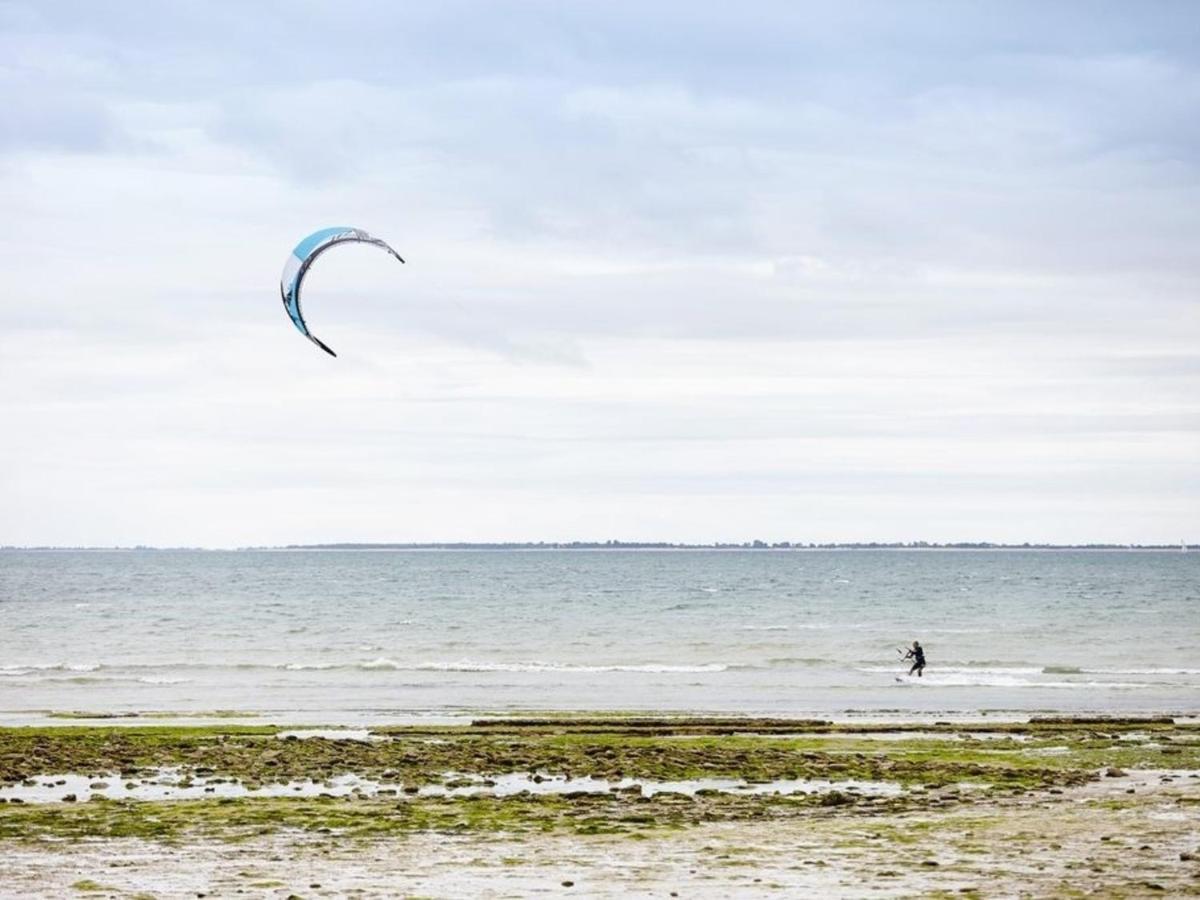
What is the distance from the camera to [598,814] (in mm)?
18703

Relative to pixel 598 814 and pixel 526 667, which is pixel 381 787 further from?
pixel 526 667

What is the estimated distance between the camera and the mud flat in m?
14.4

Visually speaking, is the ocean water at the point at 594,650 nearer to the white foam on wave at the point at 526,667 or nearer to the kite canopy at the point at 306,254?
the white foam on wave at the point at 526,667

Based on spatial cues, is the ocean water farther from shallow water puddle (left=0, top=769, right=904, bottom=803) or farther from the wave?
shallow water puddle (left=0, top=769, right=904, bottom=803)

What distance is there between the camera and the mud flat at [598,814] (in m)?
14.4

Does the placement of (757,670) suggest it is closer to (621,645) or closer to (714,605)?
(621,645)

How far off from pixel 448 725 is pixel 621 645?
109 ft

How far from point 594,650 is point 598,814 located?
146 ft

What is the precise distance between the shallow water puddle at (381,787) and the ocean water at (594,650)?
12791 millimetres

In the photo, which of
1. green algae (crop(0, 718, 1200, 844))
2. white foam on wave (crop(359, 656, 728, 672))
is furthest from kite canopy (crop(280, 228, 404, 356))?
white foam on wave (crop(359, 656, 728, 672))

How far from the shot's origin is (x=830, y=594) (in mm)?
115938

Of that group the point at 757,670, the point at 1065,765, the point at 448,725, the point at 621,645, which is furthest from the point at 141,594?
the point at 1065,765

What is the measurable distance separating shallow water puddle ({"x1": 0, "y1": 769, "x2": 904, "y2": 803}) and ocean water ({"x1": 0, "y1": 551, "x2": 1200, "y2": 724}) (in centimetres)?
1279

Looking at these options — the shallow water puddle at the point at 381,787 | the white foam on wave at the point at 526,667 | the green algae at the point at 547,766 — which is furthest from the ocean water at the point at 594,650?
the shallow water puddle at the point at 381,787
